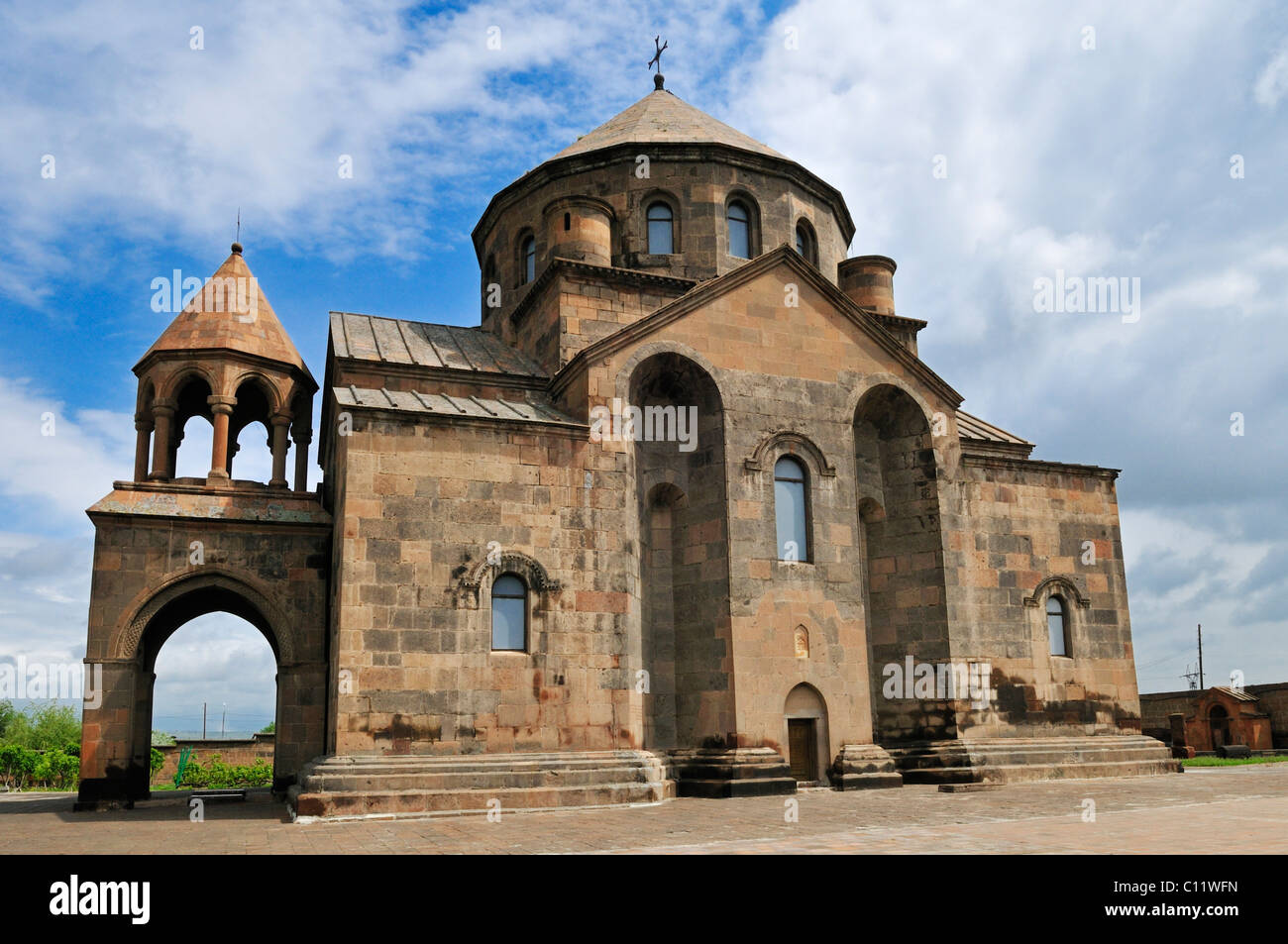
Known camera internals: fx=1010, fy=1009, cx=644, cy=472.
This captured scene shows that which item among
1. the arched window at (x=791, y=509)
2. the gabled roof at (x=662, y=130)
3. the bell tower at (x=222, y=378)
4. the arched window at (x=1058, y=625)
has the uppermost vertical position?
the gabled roof at (x=662, y=130)

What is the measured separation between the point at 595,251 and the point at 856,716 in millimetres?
9757

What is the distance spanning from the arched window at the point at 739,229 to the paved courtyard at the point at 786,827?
35.8 feet

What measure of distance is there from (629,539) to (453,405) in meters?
3.59

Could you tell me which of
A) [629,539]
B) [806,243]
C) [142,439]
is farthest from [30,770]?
[806,243]

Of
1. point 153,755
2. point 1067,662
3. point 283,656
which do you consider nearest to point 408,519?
point 283,656

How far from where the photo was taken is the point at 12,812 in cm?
1656

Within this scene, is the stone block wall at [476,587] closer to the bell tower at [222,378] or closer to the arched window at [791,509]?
the arched window at [791,509]

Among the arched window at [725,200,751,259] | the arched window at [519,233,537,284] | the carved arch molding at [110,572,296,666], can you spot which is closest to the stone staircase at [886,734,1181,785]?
the arched window at [725,200,751,259]

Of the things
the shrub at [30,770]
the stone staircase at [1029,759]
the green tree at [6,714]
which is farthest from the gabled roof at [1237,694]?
the green tree at [6,714]

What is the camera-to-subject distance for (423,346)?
19500 mm

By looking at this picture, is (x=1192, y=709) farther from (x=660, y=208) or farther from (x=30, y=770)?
(x=30, y=770)

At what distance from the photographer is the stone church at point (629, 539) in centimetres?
1466

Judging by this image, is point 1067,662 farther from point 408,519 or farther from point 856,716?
point 408,519

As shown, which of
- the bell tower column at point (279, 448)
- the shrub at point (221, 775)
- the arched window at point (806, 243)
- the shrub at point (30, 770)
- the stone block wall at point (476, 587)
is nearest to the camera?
the stone block wall at point (476, 587)
